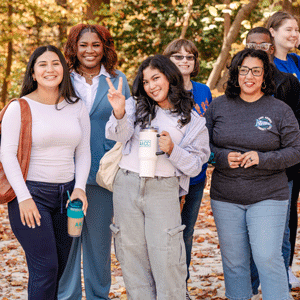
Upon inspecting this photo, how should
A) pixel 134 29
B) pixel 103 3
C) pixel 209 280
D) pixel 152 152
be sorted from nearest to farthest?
pixel 152 152
pixel 209 280
pixel 103 3
pixel 134 29

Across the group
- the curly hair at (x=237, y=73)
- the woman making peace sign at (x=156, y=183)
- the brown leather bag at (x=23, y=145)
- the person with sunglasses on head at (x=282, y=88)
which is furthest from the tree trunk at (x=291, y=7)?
the brown leather bag at (x=23, y=145)

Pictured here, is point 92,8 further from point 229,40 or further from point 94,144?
point 94,144

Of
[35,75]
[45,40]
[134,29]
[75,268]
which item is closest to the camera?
[35,75]

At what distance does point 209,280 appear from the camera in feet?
14.8

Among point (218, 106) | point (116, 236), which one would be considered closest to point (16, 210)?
point (116, 236)

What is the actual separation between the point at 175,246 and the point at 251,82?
1274 millimetres

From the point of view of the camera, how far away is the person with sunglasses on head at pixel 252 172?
9.88ft

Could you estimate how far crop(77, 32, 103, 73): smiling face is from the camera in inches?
139

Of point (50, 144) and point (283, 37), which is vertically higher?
point (283, 37)

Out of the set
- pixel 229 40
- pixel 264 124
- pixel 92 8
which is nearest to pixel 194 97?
pixel 264 124

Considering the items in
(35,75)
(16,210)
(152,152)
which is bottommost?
(16,210)

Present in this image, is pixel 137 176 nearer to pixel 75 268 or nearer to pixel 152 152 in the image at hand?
pixel 152 152

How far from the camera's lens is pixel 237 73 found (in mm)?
3238

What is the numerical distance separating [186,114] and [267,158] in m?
0.64
